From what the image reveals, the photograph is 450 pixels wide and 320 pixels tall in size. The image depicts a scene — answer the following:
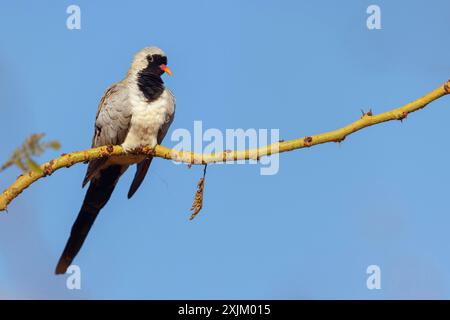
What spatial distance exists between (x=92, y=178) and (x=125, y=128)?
0.79m

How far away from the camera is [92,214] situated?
7969 mm

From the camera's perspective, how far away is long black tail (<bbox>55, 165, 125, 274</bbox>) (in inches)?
296

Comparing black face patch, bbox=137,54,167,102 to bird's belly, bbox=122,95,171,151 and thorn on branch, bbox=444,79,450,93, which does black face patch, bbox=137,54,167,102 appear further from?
thorn on branch, bbox=444,79,450,93

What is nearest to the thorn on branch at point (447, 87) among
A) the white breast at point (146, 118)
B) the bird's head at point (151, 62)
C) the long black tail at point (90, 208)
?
the white breast at point (146, 118)

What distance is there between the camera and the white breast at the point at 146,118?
797cm

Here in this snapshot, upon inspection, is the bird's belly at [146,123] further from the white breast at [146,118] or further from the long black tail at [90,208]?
the long black tail at [90,208]

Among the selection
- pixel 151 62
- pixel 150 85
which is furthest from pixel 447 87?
pixel 151 62

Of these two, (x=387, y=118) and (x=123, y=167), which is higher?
(x=123, y=167)

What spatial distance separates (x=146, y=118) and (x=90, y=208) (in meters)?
1.30

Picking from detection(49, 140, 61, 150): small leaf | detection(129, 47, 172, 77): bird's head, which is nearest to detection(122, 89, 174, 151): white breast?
detection(129, 47, 172, 77): bird's head

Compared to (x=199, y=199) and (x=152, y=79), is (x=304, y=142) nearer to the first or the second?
(x=199, y=199)
